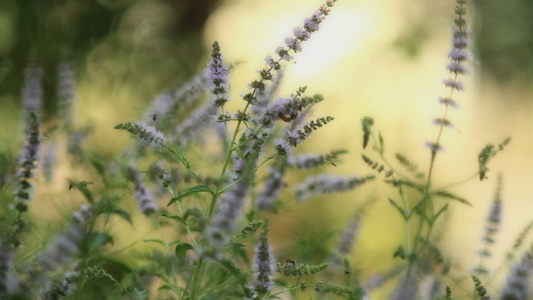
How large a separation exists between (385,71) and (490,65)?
128 inches

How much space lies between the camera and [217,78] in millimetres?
1483

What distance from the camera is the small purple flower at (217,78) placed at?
1476mm

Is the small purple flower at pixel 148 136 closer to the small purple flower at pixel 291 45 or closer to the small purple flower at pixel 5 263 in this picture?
the small purple flower at pixel 291 45

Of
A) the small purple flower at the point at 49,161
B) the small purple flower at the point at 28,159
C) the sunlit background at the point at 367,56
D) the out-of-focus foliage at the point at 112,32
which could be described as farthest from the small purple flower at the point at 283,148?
the sunlit background at the point at 367,56

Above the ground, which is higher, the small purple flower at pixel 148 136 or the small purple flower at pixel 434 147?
the small purple flower at pixel 434 147

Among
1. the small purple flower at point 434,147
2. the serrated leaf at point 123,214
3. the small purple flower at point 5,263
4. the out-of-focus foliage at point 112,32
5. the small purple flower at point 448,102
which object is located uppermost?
the out-of-focus foliage at point 112,32

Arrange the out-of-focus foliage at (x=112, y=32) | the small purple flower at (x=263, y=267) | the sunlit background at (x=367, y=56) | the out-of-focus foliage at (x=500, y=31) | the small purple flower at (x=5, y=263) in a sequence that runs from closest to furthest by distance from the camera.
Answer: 1. the small purple flower at (x=5, y=263)
2. the small purple flower at (x=263, y=267)
3. the out-of-focus foliage at (x=112, y=32)
4. the sunlit background at (x=367, y=56)
5. the out-of-focus foliage at (x=500, y=31)

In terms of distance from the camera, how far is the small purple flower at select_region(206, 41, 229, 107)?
1476 millimetres

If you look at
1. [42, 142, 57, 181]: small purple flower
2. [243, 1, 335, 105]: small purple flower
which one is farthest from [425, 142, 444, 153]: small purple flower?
[42, 142, 57, 181]: small purple flower

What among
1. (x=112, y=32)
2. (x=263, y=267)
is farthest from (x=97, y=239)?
(x=112, y=32)

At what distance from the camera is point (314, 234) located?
2.09m

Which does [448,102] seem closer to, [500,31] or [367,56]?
[367,56]

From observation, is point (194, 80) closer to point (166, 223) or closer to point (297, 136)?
point (166, 223)

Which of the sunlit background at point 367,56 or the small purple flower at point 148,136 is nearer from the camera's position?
the small purple flower at point 148,136
